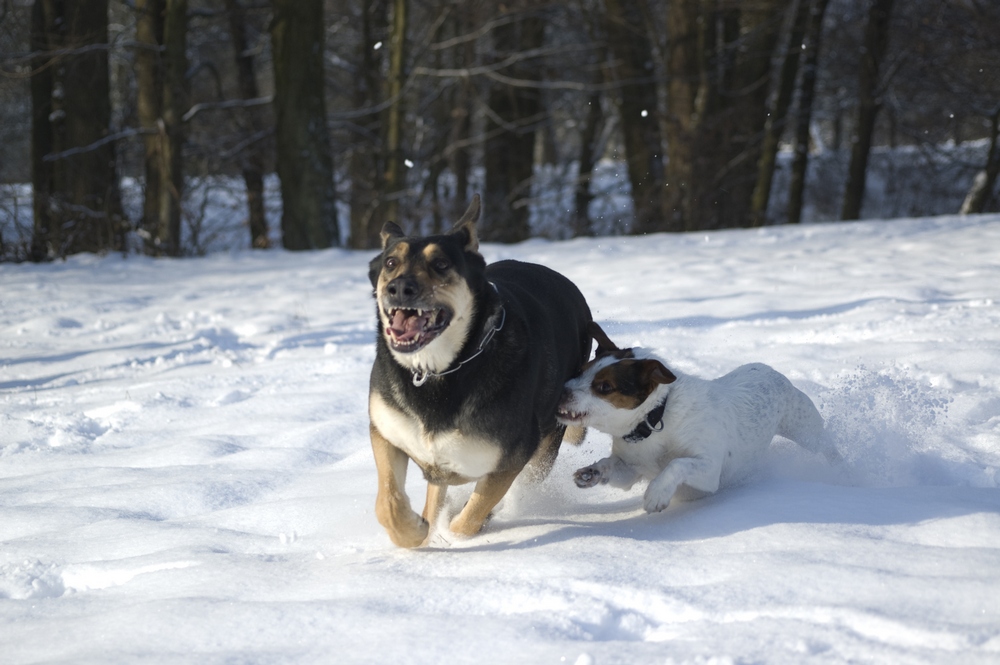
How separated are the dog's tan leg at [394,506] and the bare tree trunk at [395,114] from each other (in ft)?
45.5

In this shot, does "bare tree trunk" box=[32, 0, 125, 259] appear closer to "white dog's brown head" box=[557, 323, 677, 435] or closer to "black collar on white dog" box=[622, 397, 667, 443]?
"white dog's brown head" box=[557, 323, 677, 435]

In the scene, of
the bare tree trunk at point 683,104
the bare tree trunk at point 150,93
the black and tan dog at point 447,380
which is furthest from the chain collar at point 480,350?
the bare tree trunk at point 683,104

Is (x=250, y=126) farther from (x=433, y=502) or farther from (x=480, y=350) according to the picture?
(x=480, y=350)

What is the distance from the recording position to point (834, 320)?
7.51m

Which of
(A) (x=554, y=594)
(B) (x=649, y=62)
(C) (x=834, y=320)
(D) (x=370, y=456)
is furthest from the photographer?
(B) (x=649, y=62)

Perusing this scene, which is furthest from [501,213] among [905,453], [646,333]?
[905,453]

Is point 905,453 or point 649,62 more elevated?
point 649,62

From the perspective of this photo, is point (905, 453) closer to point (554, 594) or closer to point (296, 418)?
point (554, 594)

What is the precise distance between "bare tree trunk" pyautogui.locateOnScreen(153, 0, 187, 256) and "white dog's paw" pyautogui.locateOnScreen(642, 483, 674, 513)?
12.9m

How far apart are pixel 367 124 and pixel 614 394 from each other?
18513 mm

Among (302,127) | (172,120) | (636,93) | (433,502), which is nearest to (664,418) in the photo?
(433,502)

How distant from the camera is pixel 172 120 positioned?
51.4 ft

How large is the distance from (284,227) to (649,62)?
9.24m

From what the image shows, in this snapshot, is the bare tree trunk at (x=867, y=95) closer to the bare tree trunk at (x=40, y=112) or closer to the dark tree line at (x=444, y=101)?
the dark tree line at (x=444, y=101)
